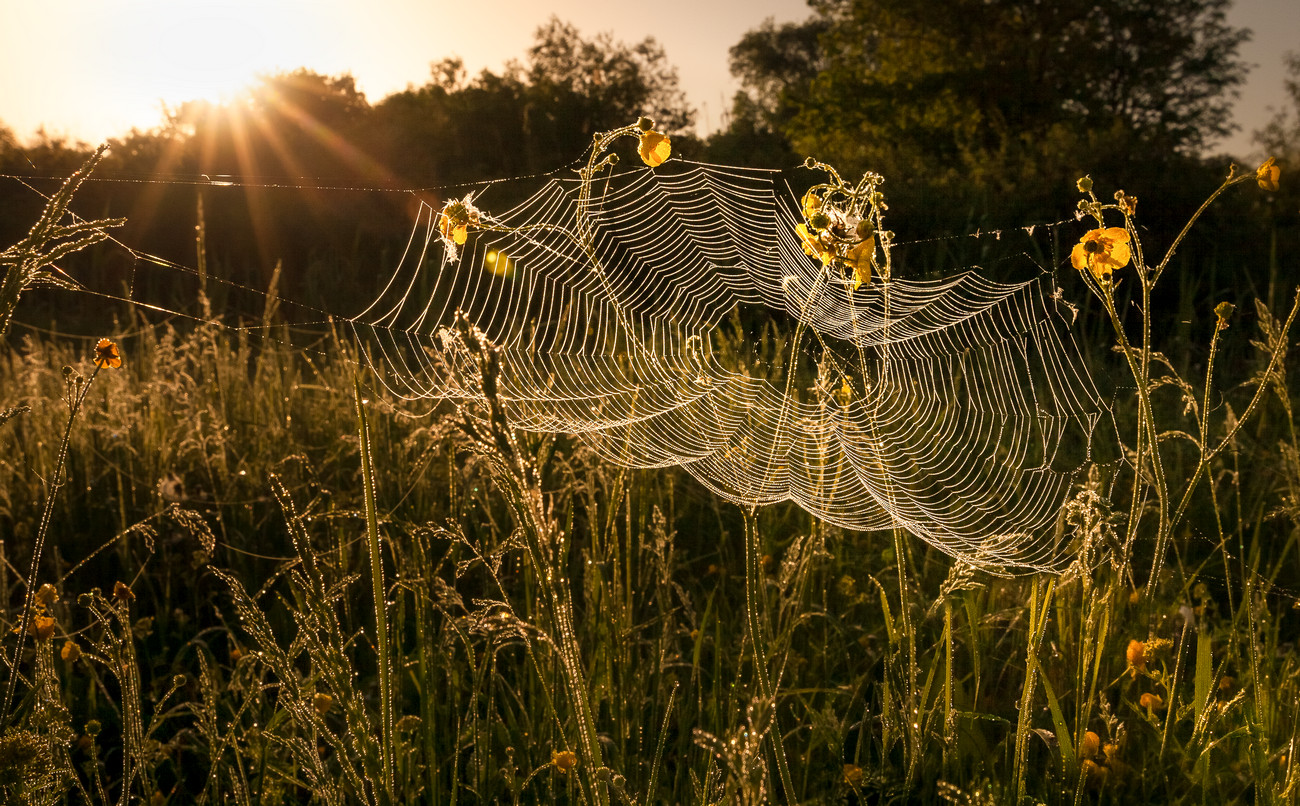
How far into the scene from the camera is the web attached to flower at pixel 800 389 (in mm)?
2160

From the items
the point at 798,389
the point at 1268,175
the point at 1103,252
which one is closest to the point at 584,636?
the point at 1103,252

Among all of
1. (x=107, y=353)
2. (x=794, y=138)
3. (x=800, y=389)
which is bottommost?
(x=800, y=389)

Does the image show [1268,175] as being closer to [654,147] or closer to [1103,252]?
[1103,252]

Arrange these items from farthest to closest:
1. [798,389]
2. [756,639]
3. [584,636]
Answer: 1. [798,389]
2. [584,636]
3. [756,639]

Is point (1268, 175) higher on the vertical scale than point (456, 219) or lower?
higher

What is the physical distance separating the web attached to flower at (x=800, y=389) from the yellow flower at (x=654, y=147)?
104 mm

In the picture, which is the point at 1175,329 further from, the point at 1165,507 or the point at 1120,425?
the point at 1165,507

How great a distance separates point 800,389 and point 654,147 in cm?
228

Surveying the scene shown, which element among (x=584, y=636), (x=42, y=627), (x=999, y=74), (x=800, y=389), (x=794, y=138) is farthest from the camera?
(x=794, y=138)

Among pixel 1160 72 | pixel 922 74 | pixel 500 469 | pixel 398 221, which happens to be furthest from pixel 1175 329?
pixel 1160 72

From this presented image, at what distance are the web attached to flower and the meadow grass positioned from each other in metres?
0.15

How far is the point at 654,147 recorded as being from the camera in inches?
51.9

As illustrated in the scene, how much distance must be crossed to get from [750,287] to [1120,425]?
1756 mm

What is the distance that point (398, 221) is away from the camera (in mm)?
9820
